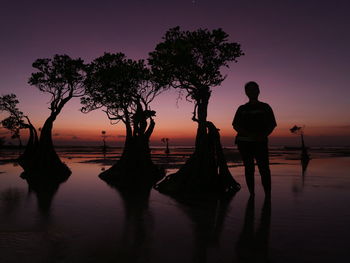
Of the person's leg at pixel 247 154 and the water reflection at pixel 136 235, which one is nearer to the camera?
the water reflection at pixel 136 235

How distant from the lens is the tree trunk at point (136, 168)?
63.9 ft

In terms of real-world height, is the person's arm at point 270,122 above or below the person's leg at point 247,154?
above

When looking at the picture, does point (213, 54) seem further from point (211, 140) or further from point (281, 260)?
point (281, 260)

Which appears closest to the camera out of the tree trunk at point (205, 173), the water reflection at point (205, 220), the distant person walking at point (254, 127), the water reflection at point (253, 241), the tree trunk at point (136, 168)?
the water reflection at point (253, 241)

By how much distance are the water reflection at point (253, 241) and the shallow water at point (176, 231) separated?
1cm

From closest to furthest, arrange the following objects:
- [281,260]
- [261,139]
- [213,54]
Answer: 1. [281,260]
2. [261,139]
3. [213,54]

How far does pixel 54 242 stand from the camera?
544cm

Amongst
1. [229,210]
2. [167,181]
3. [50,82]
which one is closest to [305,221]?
[229,210]

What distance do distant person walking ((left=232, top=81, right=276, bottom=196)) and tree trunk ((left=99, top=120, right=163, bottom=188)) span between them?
11734 mm

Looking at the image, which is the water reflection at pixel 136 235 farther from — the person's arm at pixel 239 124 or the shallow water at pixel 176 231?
the person's arm at pixel 239 124

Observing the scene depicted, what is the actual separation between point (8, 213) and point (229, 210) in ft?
20.0

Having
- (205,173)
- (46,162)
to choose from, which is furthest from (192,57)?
(46,162)

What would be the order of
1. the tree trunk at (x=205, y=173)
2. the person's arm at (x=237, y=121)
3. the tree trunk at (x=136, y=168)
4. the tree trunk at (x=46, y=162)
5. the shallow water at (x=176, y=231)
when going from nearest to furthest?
the shallow water at (x=176, y=231) < the person's arm at (x=237, y=121) < the tree trunk at (x=205, y=173) < the tree trunk at (x=136, y=168) < the tree trunk at (x=46, y=162)

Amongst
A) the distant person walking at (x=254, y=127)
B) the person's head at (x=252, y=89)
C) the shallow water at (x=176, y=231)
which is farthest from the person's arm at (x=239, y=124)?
the shallow water at (x=176, y=231)
